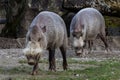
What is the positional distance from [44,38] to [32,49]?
647 millimetres

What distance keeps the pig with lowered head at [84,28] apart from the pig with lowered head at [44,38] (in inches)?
118

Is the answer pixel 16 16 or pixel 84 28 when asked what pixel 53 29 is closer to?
pixel 84 28

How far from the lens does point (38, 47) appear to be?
8.98 m

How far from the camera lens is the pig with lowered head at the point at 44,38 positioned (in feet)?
29.0

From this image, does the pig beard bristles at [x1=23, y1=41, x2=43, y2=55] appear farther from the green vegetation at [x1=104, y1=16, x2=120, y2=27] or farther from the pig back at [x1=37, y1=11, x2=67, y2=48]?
the green vegetation at [x1=104, y1=16, x2=120, y2=27]

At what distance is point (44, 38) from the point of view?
371 inches

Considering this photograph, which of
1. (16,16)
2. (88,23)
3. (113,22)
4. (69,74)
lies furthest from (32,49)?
(113,22)

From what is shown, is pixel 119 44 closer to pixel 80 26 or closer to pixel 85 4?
pixel 85 4

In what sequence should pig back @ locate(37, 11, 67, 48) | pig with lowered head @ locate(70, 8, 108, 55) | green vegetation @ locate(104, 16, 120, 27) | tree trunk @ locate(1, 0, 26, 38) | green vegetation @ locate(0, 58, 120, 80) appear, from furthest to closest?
green vegetation @ locate(104, 16, 120, 27) → tree trunk @ locate(1, 0, 26, 38) → pig with lowered head @ locate(70, 8, 108, 55) → pig back @ locate(37, 11, 67, 48) → green vegetation @ locate(0, 58, 120, 80)

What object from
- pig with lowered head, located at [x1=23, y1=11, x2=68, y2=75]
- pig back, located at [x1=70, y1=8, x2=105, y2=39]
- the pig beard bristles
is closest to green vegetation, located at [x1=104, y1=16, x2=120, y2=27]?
pig back, located at [x1=70, y1=8, x2=105, y2=39]

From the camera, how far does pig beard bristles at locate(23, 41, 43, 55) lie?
8.78 m

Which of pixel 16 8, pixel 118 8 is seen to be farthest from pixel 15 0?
pixel 118 8

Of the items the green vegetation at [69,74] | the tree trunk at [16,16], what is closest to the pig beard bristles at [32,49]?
the green vegetation at [69,74]

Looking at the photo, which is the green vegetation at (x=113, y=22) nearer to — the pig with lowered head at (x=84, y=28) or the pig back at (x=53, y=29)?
the pig with lowered head at (x=84, y=28)
